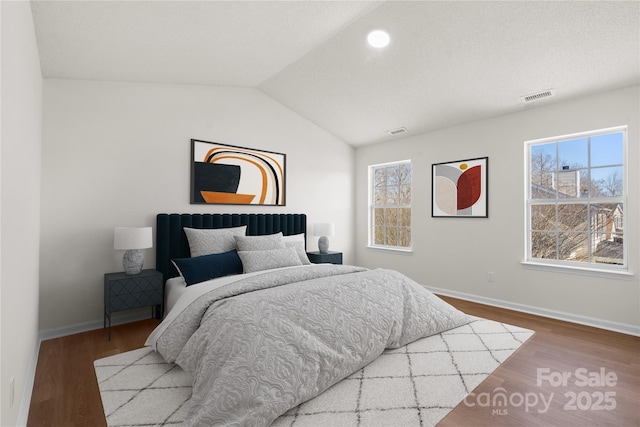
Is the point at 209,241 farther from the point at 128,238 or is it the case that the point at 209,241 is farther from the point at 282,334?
the point at 282,334

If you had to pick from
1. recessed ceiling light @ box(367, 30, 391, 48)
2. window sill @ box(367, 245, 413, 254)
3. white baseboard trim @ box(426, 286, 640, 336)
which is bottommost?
white baseboard trim @ box(426, 286, 640, 336)

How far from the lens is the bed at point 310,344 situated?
1773 millimetres

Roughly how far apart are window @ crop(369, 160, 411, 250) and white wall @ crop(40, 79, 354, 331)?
2032 millimetres

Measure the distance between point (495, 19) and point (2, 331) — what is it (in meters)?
3.63

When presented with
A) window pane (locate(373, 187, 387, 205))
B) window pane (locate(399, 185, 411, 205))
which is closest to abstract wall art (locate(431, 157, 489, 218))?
window pane (locate(399, 185, 411, 205))

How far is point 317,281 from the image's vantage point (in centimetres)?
267

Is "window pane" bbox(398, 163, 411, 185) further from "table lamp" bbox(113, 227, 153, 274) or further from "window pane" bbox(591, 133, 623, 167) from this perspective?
"table lamp" bbox(113, 227, 153, 274)

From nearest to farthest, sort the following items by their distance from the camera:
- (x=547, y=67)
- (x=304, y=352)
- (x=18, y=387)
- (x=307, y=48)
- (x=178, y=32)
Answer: (x=18, y=387), (x=304, y=352), (x=178, y=32), (x=547, y=67), (x=307, y=48)

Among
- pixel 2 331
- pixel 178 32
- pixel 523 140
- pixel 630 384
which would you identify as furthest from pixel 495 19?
pixel 2 331

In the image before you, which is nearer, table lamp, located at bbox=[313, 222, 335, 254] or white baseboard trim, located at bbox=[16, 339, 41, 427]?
white baseboard trim, located at bbox=[16, 339, 41, 427]

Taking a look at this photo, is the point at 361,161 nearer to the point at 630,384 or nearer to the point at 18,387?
the point at 630,384

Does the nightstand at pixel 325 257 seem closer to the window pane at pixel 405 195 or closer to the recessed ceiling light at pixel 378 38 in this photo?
the window pane at pixel 405 195

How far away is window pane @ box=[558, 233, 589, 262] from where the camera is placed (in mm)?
3500

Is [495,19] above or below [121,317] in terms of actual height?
above
